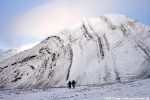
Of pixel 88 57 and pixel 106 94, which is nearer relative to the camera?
pixel 106 94

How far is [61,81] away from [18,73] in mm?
23583

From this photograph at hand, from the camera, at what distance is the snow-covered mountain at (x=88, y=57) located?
8675 centimetres

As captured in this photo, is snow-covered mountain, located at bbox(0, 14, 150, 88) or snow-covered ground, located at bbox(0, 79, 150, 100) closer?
snow-covered ground, located at bbox(0, 79, 150, 100)

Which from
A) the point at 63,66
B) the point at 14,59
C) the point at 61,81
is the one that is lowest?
the point at 61,81

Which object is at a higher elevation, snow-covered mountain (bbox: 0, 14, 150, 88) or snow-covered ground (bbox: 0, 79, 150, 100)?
snow-covered mountain (bbox: 0, 14, 150, 88)

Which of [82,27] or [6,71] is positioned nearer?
[6,71]

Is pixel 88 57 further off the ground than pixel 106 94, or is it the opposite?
pixel 88 57

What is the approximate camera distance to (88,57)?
328 feet

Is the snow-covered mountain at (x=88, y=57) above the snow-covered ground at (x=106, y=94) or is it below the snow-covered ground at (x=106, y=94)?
above

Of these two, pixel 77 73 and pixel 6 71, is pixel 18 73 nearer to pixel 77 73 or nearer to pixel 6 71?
pixel 6 71

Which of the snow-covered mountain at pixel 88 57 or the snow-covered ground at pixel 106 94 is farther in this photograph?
the snow-covered mountain at pixel 88 57

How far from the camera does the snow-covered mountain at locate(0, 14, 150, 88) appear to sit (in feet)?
285

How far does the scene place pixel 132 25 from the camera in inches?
4596

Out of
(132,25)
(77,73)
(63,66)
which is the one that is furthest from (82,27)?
(77,73)
